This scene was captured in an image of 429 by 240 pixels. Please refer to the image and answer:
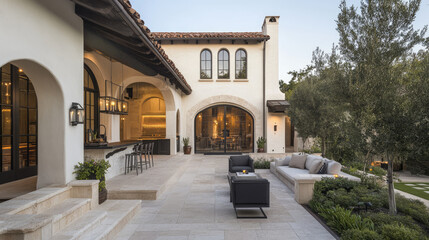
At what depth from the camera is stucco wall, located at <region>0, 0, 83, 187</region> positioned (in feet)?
11.7

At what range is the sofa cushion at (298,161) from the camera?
7.97 m

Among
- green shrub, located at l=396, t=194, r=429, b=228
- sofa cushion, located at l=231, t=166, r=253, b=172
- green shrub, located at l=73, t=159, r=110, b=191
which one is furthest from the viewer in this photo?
sofa cushion, located at l=231, t=166, r=253, b=172

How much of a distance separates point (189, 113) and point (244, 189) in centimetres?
1049

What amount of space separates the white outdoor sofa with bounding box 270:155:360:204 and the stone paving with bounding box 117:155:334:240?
10.6 inches

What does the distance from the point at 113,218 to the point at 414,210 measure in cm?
534

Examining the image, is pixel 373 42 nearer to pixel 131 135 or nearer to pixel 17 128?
pixel 17 128

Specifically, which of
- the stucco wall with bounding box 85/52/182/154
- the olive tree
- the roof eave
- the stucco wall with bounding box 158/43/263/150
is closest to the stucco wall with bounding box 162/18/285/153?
the stucco wall with bounding box 158/43/263/150

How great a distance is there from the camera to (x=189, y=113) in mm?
15023

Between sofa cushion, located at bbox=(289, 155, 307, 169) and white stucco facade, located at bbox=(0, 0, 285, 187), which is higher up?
white stucco facade, located at bbox=(0, 0, 285, 187)

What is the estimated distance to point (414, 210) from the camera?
4547 mm

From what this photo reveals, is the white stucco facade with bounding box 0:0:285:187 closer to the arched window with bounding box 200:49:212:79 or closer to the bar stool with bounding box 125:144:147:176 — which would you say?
the bar stool with bounding box 125:144:147:176

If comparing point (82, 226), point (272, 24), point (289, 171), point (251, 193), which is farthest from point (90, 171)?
point (272, 24)

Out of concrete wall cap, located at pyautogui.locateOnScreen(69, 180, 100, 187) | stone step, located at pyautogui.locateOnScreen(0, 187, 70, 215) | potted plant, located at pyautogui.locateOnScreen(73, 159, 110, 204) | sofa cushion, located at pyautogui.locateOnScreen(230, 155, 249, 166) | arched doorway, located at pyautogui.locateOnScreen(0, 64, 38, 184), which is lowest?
sofa cushion, located at pyautogui.locateOnScreen(230, 155, 249, 166)

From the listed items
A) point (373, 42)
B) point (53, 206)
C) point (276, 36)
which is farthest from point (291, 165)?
point (276, 36)
